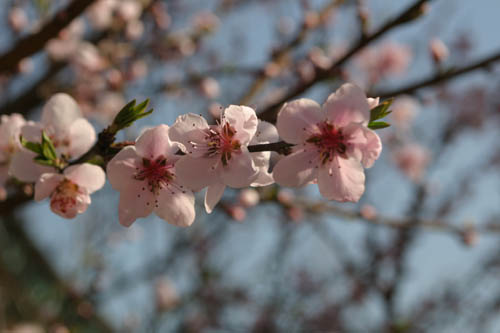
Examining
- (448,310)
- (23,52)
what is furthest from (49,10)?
(448,310)

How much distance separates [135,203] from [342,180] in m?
0.52

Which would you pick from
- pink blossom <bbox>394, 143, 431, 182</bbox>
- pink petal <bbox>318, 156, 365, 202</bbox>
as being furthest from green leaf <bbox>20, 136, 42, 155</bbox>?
pink blossom <bbox>394, 143, 431, 182</bbox>

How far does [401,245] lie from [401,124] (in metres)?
1.49

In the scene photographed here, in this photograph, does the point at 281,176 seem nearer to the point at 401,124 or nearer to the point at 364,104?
the point at 364,104

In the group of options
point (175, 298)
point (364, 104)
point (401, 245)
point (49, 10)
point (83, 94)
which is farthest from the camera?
point (175, 298)

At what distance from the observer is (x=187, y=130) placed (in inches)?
38.0

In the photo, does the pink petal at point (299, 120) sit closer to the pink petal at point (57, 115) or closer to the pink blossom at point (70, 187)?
the pink blossom at point (70, 187)

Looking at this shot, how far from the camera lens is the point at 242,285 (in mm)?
5969

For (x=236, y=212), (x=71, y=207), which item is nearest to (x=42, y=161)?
(x=71, y=207)

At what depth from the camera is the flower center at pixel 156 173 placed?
1.07m

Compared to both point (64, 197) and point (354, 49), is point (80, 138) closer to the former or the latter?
point (64, 197)

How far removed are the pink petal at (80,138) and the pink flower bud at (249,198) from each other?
0.92 metres

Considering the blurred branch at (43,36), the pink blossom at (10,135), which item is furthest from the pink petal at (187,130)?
the blurred branch at (43,36)

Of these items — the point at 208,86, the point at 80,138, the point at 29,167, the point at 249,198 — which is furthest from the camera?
the point at 208,86
